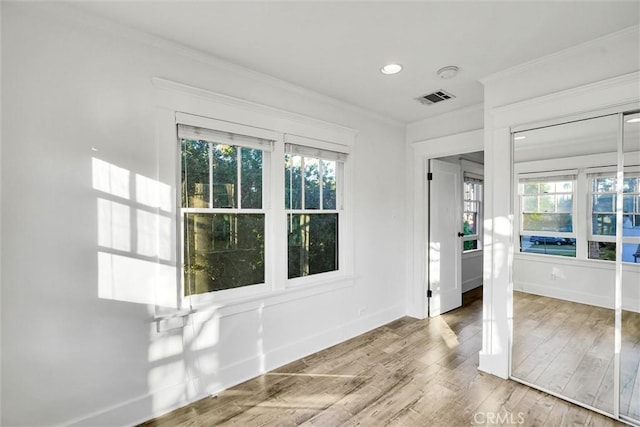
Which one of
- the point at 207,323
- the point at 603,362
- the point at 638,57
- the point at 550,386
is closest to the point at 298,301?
the point at 207,323

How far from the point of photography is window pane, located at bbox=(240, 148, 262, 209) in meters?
2.65

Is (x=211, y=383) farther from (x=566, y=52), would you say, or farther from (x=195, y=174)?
(x=566, y=52)

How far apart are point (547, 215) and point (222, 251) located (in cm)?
273

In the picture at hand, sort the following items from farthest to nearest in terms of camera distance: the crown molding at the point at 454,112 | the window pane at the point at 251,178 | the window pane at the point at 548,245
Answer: the crown molding at the point at 454,112
the window pane at the point at 251,178
the window pane at the point at 548,245

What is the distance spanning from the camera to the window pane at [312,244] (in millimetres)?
3023

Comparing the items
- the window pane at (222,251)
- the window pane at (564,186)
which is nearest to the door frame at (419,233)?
the window pane at (564,186)

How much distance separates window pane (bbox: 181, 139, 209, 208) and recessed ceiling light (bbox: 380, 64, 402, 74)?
1.63 metres

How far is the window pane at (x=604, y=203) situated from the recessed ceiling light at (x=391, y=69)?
1.79 m

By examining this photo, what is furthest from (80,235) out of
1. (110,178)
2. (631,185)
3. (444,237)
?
(444,237)

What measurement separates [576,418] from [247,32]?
11.5 feet

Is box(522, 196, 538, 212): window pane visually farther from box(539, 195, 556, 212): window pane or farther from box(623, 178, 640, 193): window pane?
box(623, 178, 640, 193): window pane

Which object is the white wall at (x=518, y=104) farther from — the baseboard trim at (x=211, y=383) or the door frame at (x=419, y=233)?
the baseboard trim at (x=211, y=383)

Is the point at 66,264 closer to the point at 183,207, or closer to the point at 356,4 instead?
the point at 183,207

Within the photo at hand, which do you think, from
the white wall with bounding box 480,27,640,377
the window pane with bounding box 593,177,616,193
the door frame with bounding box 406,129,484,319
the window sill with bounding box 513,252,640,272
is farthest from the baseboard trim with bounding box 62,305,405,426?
the window pane with bounding box 593,177,616,193
